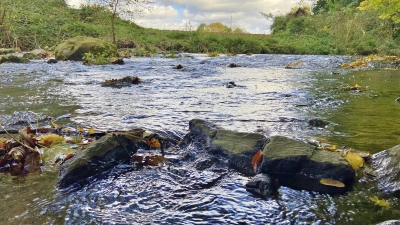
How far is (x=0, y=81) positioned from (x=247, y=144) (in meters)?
6.03

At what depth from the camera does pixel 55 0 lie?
894 inches

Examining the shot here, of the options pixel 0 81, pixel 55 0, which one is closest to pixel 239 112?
pixel 0 81

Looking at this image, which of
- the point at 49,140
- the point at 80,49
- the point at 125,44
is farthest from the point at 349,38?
the point at 49,140

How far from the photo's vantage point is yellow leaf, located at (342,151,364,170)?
2229 millimetres

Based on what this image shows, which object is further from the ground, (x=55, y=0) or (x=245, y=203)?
(x=55, y=0)

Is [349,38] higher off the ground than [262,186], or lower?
higher

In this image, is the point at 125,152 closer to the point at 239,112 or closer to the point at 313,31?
the point at 239,112

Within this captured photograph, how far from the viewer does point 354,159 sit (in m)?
2.28

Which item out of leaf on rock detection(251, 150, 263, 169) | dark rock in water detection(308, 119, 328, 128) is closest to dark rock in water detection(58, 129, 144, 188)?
leaf on rock detection(251, 150, 263, 169)

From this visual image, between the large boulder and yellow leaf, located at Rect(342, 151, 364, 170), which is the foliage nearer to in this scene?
the large boulder

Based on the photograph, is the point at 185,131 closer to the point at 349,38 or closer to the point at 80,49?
the point at 80,49

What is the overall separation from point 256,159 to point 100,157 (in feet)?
3.31

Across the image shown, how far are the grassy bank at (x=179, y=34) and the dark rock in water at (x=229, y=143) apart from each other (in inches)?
573

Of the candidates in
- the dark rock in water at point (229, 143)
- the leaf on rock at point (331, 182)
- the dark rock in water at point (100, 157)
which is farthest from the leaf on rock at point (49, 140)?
the leaf on rock at point (331, 182)
